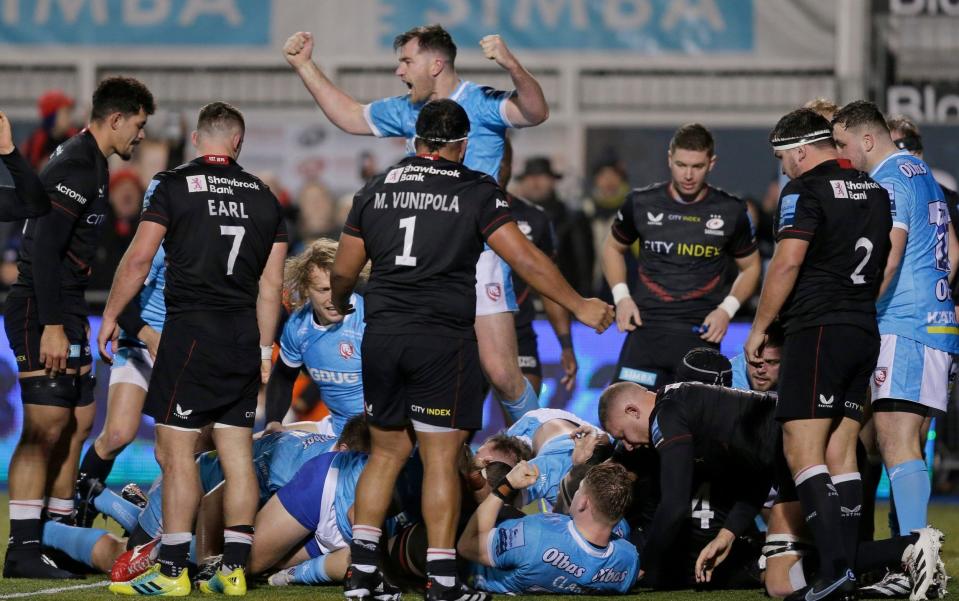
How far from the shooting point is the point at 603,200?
47.2 ft

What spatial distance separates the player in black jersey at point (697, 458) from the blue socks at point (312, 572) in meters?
1.53

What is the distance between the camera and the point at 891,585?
6.31 m

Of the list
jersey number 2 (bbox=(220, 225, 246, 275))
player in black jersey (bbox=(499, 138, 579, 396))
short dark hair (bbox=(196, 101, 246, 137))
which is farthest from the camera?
player in black jersey (bbox=(499, 138, 579, 396))

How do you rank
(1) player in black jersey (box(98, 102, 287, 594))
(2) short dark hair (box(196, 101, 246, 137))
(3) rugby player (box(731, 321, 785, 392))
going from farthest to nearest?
(3) rugby player (box(731, 321, 785, 392)), (2) short dark hair (box(196, 101, 246, 137)), (1) player in black jersey (box(98, 102, 287, 594))

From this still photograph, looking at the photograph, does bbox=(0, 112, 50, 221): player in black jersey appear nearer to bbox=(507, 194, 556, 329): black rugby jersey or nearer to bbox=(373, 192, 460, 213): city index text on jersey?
bbox=(373, 192, 460, 213): city index text on jersey

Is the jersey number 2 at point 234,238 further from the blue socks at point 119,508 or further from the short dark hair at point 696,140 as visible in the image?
the short dark hair at point 696,140

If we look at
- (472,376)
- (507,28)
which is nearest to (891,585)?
(472,376)

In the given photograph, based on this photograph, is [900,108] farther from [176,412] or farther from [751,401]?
[176,412]

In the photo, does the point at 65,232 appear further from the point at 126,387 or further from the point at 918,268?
the point at 918,268

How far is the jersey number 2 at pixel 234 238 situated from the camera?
21.2ft

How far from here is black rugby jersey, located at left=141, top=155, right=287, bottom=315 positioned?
642 centimetres

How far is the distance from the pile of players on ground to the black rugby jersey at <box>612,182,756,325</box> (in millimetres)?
1557

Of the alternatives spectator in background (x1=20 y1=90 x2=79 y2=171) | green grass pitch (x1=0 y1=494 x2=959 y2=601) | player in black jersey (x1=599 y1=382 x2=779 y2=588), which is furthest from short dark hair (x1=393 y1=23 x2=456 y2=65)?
spectator in background (x1=20 y1=90 x2=79 y2=171)

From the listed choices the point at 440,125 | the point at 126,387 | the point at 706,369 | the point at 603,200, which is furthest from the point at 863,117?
the point at 603,200
